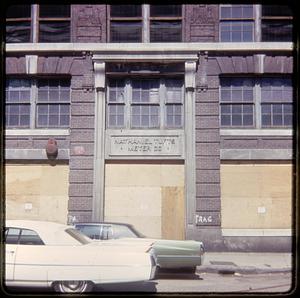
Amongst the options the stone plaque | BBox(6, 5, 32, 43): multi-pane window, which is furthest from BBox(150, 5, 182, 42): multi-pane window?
BBox(6, 5, 32, 43): multi-pane window

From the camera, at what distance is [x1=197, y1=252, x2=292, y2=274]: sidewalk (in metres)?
11.3

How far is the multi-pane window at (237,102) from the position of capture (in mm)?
15438

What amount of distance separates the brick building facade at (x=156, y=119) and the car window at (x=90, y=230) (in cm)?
431

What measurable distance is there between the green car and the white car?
1.86 m

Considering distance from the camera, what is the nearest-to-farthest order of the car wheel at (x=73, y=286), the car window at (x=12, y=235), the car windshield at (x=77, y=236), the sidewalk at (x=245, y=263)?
the car wheel at (x=73, y=286) < the car window at (x=12, y=235) < the car windshield at (x=77, y=236) < the sidewalk at (x=245, y=263)

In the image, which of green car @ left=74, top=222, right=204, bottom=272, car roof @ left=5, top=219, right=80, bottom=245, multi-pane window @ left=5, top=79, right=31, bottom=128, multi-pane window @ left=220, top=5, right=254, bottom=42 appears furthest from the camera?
multi-pane window @ left=5, top=79, right=31, bottom=128

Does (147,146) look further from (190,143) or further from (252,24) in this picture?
(252,24)

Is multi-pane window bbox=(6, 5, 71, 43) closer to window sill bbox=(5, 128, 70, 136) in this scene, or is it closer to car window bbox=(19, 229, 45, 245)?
window sill bbox=(5, 128, 70, 136)

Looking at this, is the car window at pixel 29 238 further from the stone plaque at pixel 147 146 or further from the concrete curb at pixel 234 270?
the stone plaque at pixel 147 146

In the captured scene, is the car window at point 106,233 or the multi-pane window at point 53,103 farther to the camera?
the multi-pane window at point 53,103

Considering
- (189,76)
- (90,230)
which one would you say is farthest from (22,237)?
(189,76)

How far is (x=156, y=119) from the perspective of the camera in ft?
51.3

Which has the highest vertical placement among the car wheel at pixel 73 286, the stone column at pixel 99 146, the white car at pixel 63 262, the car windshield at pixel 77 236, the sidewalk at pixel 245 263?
the stone column at pixel 99 146

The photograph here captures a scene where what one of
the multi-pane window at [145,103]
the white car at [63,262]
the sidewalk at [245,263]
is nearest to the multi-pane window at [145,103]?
the multi-pane window at [145,103]
